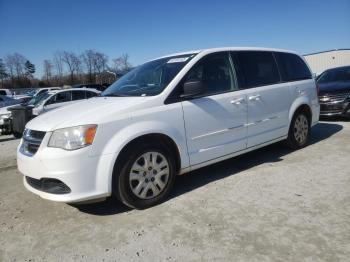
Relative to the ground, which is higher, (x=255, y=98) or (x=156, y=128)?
(x=255, y=98)

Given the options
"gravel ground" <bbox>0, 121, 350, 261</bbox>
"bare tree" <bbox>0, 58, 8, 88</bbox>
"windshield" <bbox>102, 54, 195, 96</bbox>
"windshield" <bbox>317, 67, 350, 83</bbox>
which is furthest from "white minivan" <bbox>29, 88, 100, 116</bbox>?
"bare tree" <bbox>0, 58, 8, 88</bbox>

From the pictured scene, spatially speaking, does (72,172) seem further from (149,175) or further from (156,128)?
(156,128)

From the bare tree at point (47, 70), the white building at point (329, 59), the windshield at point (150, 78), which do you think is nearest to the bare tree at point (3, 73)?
the bare tree at point (47, 70)

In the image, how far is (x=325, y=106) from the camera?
9109 mm

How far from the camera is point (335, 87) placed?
930 centimetres

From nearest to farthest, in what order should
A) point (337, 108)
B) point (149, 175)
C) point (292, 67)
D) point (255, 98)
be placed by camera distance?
point (149, 175)
point (255, 98)
point (292, 67)
point (337, 108)

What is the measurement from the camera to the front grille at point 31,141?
363 cm

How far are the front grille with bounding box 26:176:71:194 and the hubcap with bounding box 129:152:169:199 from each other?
2.30 ft

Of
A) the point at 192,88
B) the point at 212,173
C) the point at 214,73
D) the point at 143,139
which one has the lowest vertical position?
the point at 212,173

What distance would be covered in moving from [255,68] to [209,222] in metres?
2.75

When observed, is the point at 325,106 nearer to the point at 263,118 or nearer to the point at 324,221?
the point at 263,118

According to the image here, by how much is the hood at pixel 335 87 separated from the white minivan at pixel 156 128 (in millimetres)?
4355

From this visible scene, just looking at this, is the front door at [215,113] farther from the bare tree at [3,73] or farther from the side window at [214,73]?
the bare tree at [3,73]

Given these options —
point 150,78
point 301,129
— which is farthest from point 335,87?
point 150,78
